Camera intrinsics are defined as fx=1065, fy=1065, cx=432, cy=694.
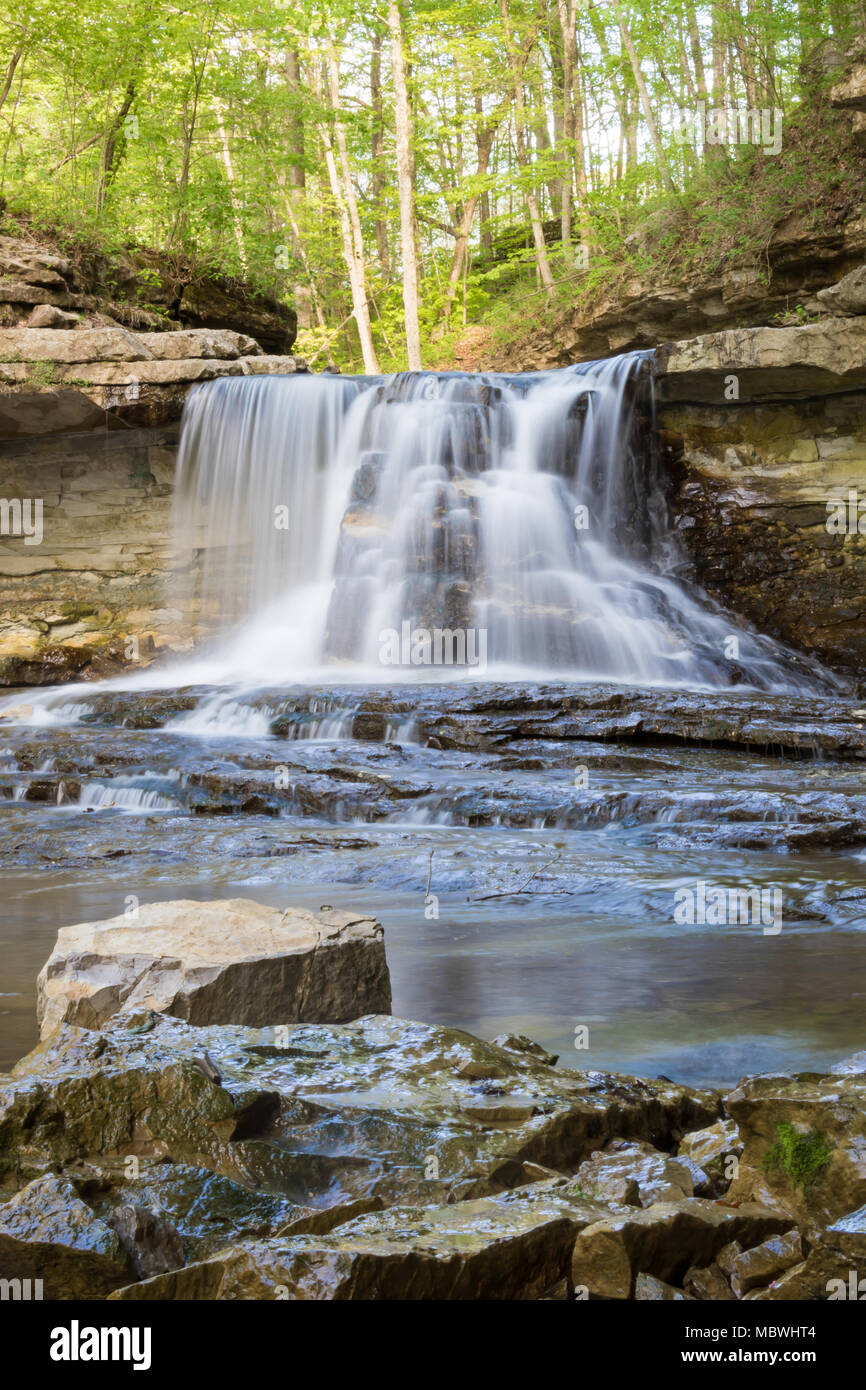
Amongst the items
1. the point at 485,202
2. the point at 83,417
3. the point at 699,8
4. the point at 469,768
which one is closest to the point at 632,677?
the point at 469,768

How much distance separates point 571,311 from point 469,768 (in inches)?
493

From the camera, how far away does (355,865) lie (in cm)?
607

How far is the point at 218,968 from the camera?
10.1 feet

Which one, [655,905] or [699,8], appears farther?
[699,8]

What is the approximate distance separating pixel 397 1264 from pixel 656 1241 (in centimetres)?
47

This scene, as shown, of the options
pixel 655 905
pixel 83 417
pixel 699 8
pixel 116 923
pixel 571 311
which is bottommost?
pixel 655 905

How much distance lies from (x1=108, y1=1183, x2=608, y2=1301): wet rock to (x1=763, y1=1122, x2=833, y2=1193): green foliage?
1.55 ft

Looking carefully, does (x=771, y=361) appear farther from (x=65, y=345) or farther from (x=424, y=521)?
(x=65, y=345)

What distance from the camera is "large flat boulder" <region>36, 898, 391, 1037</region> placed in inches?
120

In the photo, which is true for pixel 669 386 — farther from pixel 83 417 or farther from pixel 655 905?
pixel 655 905

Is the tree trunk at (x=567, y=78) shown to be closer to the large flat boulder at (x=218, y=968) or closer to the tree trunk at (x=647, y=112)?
the tree trunk at (x=647, y=112)
